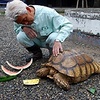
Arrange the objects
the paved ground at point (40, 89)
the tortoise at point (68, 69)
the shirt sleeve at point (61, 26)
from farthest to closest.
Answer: the shirt sleeve at point (61, 26), the tortoise at point (68, 69), the paved ground at point (40, 89)

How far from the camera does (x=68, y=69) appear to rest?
7.32 feet

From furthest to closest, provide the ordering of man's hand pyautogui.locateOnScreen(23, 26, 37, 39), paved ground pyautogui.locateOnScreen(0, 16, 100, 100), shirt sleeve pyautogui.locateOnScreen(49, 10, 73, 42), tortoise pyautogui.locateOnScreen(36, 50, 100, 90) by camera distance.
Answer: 1. man's hand pyautogui.locateOnScreen(23, 26, 37, 39)
2. shirt sleeve pyautogui.locateOnScreen(49, 10, 73, 42)
3. tortoise pyautogui.locateOnScreen(36, 50, 100, 90)
4. paved ground pyautogui.locateOnScreen(0, 16, 100, 100)

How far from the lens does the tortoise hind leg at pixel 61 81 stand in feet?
7.10

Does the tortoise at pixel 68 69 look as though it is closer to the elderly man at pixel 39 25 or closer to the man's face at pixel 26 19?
the elderly man at pixel 39 25

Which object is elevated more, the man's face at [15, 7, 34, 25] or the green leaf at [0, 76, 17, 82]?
the man's face at [15, 7, 34, 25]

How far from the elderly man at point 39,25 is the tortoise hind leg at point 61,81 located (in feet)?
0.67

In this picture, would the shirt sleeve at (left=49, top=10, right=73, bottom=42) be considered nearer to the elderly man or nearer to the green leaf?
the elderly man

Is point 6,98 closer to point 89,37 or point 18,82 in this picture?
point 18,82

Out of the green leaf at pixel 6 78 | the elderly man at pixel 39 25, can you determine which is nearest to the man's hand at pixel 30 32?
the elderly man at pixel 39 25

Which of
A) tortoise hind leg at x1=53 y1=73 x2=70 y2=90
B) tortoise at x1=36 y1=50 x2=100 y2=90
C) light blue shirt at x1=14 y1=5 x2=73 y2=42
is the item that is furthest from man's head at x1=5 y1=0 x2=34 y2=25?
tortoise hind leg at x1=53 y1=73 x2=70 y2=90

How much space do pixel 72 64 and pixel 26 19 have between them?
0.56m

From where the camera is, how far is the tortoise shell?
224 centimetres

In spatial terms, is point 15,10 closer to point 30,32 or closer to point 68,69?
point 30,32

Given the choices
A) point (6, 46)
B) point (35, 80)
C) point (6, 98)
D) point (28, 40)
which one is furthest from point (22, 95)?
point (6, 46)
